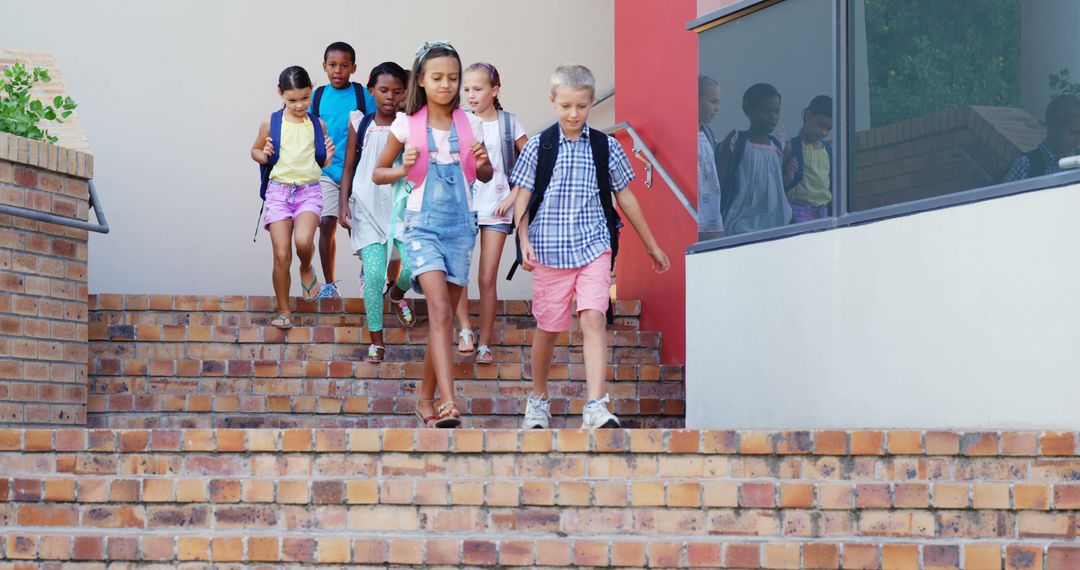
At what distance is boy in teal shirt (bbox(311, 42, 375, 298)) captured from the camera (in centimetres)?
815

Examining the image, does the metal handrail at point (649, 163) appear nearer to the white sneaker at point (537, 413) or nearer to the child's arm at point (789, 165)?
the child's arm at point (789, 165)

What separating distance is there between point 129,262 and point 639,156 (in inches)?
152

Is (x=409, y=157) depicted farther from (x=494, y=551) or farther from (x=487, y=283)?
(x=494, y=551)

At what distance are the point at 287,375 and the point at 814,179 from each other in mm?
2874

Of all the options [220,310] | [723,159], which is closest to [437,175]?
[723,159]

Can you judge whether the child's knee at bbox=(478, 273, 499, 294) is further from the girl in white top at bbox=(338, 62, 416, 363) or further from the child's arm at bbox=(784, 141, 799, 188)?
the child's arm at bbox=(784, 141, 799, 188)

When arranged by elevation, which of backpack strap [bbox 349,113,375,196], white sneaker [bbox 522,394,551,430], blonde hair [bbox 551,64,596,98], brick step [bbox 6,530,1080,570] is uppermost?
backpack strap [bbox 349,113,375,196]

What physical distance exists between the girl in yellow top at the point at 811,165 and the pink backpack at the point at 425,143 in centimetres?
125

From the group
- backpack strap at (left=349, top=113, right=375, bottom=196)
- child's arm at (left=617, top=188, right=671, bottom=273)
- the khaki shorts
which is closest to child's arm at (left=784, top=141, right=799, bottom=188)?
child's arm at (left=617, top=188, right=671, bottom=273)

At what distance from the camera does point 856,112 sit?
538 centimetres

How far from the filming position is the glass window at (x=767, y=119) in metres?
5.54

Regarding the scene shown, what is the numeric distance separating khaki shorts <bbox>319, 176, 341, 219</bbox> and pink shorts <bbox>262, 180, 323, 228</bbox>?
0.57 m

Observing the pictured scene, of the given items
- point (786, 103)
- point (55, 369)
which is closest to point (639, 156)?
point (786, 103)

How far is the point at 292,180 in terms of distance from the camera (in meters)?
7.50
